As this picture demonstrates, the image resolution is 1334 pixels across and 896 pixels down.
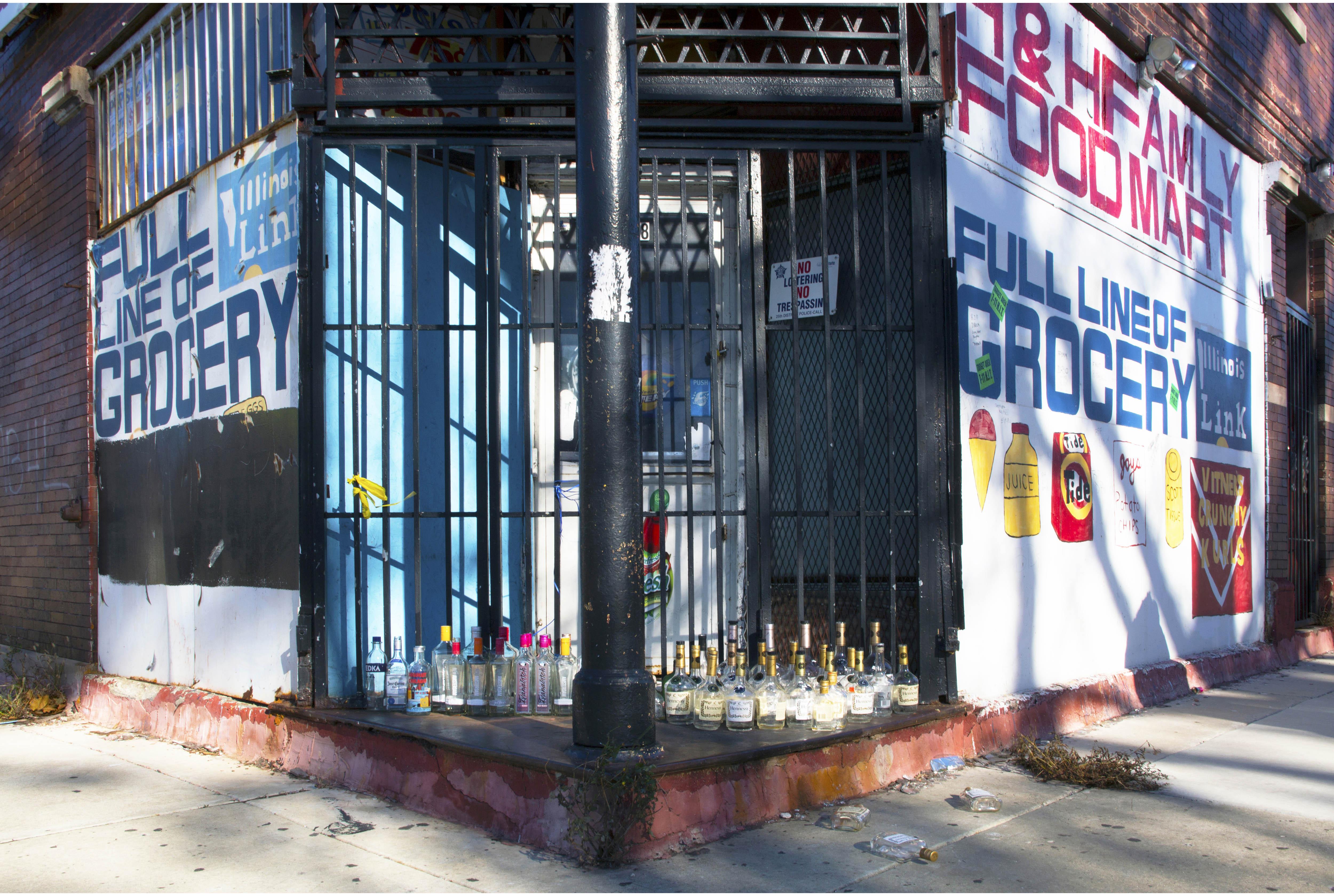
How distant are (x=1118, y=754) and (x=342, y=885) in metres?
3.89

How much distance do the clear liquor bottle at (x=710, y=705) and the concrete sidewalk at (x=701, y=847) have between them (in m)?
0.62

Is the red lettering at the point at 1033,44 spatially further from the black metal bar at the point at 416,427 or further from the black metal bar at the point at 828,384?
the black metal bar at the point at 416,427

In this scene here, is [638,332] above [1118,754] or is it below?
above

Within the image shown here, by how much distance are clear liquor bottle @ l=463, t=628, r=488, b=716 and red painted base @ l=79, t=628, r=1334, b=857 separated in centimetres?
48

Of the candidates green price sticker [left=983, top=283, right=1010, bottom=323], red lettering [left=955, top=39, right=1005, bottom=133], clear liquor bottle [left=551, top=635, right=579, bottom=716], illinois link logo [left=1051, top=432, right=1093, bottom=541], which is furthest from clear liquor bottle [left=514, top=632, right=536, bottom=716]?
red lettering [left=955, top=39, right=1005, bottom=133]

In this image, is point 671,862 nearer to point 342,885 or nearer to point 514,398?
point 342,885

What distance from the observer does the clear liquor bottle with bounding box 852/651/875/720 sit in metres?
5.01

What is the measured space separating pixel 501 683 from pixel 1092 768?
10.0ft

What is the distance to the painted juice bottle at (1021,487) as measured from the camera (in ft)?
20.0

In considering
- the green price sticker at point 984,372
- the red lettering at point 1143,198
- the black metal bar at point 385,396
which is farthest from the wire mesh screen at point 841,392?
the red lettering at point 1143,198

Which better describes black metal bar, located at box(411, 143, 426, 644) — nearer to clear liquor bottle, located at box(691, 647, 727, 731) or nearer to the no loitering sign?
clear liquor bottle, located at box(691, 647, 727, 731)

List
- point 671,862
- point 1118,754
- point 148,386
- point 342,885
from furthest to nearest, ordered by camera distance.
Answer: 1. point 148,386
2. point 1118,754
3. point 671,862
4. point 342,885

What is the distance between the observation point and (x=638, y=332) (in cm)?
397

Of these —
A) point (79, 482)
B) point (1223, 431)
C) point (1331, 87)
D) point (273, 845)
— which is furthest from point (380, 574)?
point (1331, 87)
